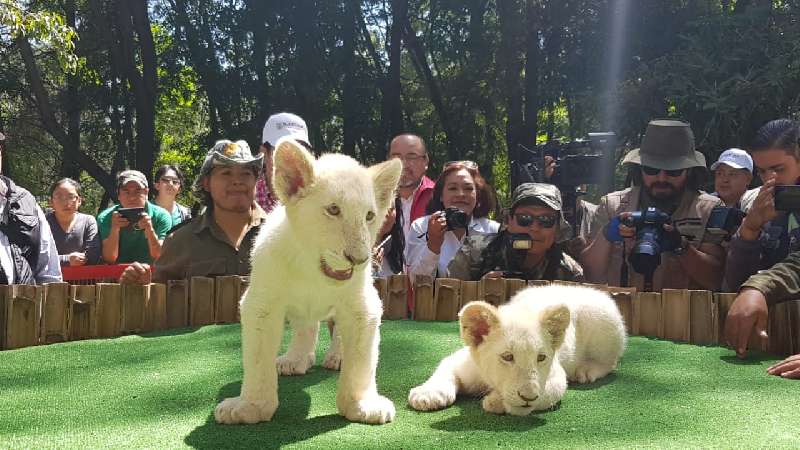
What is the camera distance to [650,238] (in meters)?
5.34

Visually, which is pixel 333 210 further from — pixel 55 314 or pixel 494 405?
pixel 55 314

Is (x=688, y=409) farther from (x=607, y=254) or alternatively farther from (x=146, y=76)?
(x=146, y=76)

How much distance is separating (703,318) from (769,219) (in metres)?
0.82

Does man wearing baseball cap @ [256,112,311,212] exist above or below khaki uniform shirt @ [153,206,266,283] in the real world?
above

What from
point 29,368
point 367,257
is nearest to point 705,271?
point 367,257

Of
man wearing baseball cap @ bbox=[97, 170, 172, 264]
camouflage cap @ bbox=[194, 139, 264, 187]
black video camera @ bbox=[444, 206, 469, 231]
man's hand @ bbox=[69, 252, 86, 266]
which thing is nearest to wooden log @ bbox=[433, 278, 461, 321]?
black video camera @ bbox=[444, 206, 469, 231]

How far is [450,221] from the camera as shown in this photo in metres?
6.09

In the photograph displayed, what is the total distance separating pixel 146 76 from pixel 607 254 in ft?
55.0

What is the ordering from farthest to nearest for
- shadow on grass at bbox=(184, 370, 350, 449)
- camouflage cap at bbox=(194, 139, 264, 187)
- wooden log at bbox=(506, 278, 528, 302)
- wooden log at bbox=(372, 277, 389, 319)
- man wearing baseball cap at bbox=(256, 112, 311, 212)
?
man wearing baseball cap at bbox=(256, 112, 311, 212), wooden log at bbox=(372, 277, 389, 319), wooden log at bbox=(506, 278, 528, 302), camouflage cap at bbox=(194, 139, 264, 187), shadow on grass at bbox=(184, 370, 350, 449)

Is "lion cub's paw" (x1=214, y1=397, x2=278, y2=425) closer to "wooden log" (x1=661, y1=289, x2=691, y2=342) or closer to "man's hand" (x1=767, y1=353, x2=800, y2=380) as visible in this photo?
"man's hand" (x1=767, y1=353, x2=800, y2=380)

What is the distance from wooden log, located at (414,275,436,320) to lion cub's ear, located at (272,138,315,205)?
10.1ft

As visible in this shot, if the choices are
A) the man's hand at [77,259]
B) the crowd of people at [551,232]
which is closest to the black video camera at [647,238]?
the crowd of people at [551,232]

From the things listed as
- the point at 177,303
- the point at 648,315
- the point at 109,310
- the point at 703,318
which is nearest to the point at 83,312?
the point at 109,310

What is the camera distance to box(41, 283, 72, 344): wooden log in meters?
5.07
